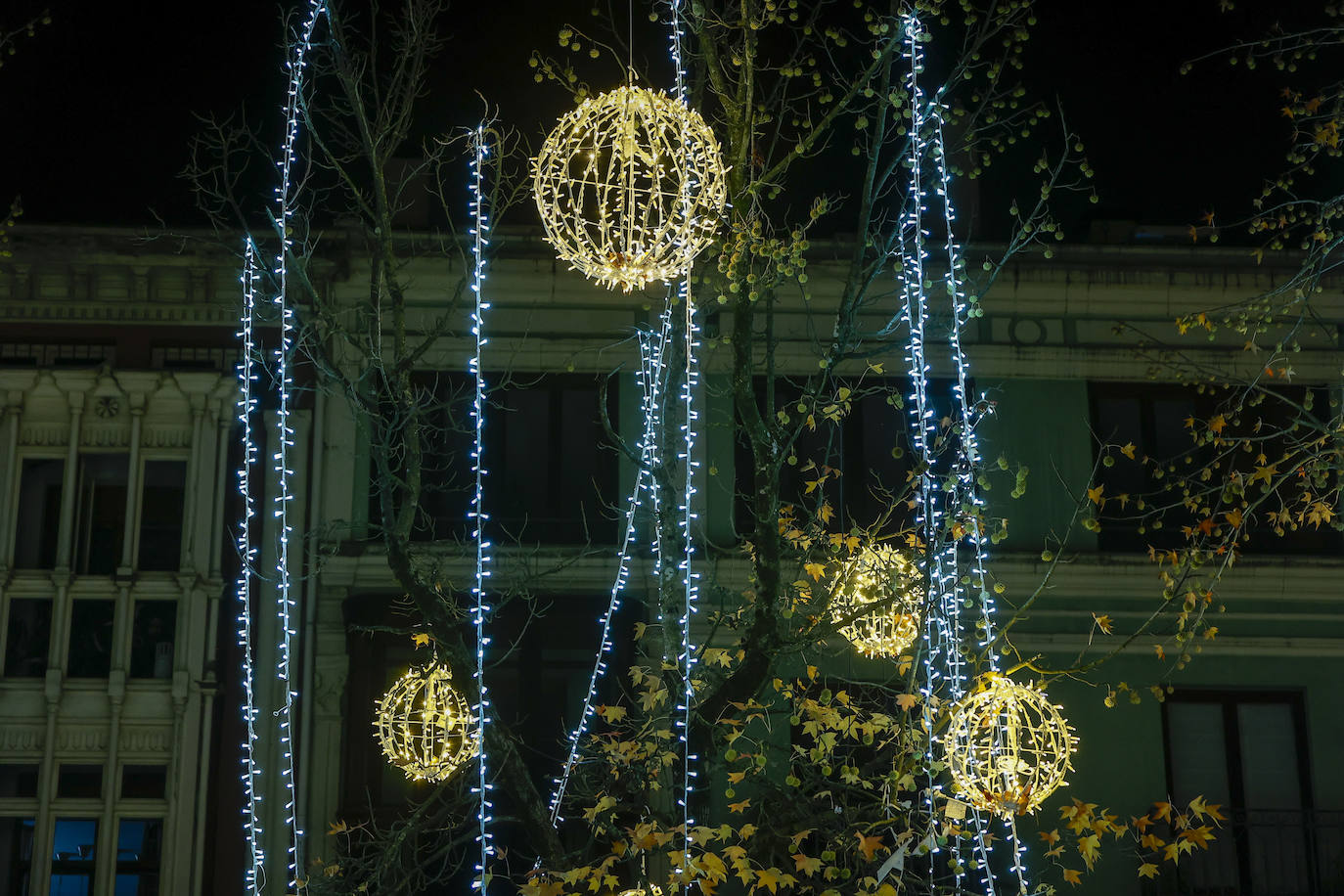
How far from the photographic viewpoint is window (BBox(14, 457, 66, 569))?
1540cm

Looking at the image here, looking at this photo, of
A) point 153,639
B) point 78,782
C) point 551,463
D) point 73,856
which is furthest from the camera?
point 551,463

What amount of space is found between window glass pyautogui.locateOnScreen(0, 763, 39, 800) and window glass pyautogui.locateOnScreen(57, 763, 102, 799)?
293mm

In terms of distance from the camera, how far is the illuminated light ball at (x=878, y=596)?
889cm

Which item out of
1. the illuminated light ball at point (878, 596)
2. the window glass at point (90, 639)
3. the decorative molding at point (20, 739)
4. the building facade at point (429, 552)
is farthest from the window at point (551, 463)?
the decorative molding at point (20, 739)

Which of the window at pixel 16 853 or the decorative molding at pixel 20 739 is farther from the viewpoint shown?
the decorative molding at pixel 20 739

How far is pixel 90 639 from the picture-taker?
15164 mm

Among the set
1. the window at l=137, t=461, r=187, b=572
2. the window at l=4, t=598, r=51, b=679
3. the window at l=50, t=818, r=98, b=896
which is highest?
the window at l=137, t=461, r=187, b=572

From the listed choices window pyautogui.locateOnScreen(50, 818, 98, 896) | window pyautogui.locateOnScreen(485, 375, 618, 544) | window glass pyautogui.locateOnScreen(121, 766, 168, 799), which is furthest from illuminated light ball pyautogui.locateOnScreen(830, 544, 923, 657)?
window pyautogui.locateOnScreen(50, 818, 98, 896)

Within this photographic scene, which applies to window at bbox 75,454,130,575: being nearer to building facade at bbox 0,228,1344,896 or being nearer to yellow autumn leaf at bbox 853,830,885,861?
building facade at bbox 0,228,1344,896

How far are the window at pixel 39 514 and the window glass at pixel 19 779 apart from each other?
213 cm

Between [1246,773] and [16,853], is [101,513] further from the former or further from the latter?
[1246,773]

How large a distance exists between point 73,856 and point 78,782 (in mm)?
753

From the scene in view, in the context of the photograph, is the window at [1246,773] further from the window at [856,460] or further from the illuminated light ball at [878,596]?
the illuminated light ball at [878,596]

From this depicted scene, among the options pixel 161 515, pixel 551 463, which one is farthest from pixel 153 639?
pixel 551 463
